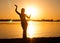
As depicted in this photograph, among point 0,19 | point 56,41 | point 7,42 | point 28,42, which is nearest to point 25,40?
point 28,42

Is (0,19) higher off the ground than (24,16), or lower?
lower

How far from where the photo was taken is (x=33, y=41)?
5.16 m

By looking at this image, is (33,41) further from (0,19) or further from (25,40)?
(0,19)

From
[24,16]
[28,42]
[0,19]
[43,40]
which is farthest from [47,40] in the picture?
[0,19]

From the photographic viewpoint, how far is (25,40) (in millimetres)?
5152

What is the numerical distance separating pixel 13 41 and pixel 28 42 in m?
0.38

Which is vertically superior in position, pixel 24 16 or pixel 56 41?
pixel 24 16

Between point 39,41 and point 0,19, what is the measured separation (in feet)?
37.4

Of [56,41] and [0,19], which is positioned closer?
[56,41]

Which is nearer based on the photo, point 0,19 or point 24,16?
point 24,16

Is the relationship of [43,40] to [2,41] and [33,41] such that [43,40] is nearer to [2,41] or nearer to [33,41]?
[33,41]

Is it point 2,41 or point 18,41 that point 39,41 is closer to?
point 18,41

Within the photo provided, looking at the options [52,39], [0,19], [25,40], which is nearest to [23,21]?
[25,40]

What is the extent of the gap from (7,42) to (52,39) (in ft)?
3.89
